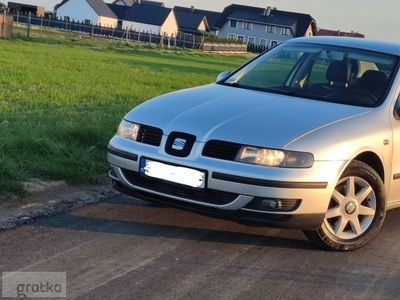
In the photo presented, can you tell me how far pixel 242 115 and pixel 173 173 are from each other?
0.71 metres

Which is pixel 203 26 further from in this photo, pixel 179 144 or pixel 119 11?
pixel 179 144

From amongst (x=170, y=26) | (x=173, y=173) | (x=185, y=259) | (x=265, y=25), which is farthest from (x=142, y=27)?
(x=185, y=259)

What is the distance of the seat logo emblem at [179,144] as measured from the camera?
5477mm

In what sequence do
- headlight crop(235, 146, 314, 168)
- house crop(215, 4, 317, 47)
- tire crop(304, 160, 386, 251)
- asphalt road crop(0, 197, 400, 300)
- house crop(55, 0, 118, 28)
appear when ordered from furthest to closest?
house crop(215, 4, 317, 47)
house crop(55, 0, 118, 28)
tire crop(304, 160, 386, 251)
headlight crop(235, 146, 314, 168)
asphalt road crop(0, 197, 400, 300)

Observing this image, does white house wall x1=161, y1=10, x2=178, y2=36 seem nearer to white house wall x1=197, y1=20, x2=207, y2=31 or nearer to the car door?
white house wall x1=197, y1=20, x2=207, y2=31

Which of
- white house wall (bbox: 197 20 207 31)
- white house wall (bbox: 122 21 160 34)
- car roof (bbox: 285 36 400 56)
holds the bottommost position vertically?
white house wall (bbox: 122 21 160 34)

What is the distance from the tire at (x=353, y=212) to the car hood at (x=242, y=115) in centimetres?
46

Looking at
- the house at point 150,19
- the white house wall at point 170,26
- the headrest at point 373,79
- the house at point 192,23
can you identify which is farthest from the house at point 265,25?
the headrest at point 373,79

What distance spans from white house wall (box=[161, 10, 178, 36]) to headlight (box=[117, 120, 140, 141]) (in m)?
93.0

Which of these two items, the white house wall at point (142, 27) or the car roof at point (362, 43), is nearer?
the car roof at point (362, 43)

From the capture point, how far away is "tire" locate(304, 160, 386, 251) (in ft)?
18.3

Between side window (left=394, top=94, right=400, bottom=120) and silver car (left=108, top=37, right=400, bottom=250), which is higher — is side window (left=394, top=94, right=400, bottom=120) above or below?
above

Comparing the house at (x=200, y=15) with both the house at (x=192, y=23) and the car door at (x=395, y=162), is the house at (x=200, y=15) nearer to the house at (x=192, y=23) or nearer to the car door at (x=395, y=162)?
the house at (x=192, y=23)

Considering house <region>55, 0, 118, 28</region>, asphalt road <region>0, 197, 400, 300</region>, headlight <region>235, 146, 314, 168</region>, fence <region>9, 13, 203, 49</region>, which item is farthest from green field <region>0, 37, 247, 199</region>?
house <region>55, 0, 118, 28</region>
